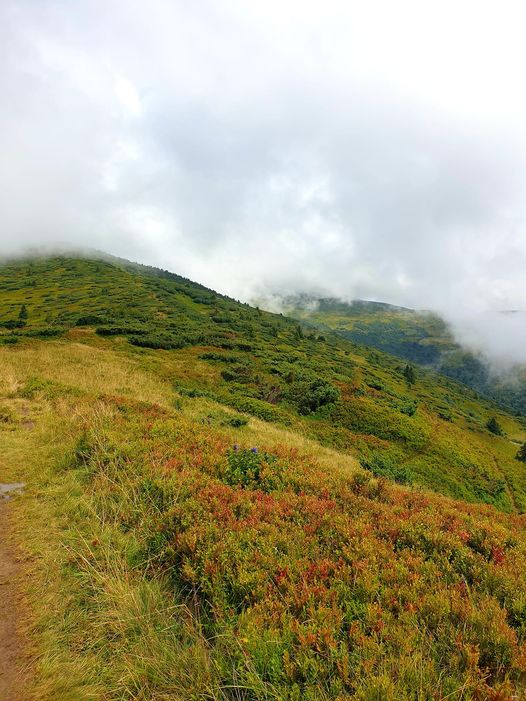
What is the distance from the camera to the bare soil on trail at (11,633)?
3580mm

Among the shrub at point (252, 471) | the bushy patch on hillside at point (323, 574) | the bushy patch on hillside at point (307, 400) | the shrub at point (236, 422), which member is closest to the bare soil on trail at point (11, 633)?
the bushy patch on hillside at point (323, 574)

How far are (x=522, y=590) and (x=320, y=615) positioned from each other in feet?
9.87

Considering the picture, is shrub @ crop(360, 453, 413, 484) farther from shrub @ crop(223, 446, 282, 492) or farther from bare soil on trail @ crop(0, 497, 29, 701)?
bare soil on trail @ crop(0, 497, 29, 701)

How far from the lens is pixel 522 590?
4.74 metres

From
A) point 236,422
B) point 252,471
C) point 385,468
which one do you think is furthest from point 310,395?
point 252,471

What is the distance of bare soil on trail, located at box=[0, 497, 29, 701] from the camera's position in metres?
3.58

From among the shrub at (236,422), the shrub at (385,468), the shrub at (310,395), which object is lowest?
the shrub at (385,468)

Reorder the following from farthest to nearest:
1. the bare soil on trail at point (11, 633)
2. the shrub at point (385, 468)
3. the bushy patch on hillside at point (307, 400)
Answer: the bushy patch on hillside at point (307, 400)
the shrub at point (385, 468)
the bare soil on trail at point (11, 633)

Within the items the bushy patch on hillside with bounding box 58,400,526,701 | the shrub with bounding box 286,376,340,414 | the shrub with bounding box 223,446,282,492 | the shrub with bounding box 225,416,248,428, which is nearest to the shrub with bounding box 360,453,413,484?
the shrub with bounding box 225,416,248,428

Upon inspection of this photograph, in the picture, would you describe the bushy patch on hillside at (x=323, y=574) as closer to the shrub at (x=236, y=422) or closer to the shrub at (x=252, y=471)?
the shrub at (x=252, y=471)

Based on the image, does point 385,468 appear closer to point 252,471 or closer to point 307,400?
point 307,400

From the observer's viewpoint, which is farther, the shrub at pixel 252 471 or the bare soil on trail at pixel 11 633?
the shrub at pixel 252 471

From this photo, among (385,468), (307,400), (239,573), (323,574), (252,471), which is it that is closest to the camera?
(239,573)

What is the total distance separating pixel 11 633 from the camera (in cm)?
420
